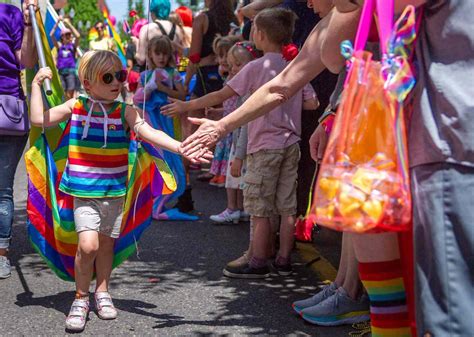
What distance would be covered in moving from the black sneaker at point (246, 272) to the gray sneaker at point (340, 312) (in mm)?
998

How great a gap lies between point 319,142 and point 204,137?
61 cm

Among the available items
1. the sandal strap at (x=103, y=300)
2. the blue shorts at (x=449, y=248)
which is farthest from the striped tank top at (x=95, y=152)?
the blue shorts at (x=449, y=248)

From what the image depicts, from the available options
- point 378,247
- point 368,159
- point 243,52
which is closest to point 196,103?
point 243,52

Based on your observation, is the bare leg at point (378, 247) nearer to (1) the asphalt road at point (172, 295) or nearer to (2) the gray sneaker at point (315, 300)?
(1) the asphalt road at point (172, 295)

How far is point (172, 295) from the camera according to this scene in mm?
4934

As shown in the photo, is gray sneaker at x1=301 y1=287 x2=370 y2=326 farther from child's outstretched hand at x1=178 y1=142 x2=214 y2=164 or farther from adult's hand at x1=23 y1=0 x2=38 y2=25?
adult's hand at x1=23 y1=0 x2=38 y2=25

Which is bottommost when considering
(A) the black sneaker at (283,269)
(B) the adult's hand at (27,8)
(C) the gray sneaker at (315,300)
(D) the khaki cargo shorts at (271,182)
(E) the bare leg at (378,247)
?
(C) the gray sneaker at (315,300)

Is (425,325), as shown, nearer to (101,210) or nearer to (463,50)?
(463,50)

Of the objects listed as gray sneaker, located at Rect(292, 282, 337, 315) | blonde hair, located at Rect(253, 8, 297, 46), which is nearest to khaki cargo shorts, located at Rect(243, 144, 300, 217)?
blonde hair, located at Rect(253, 8, 297, 46)

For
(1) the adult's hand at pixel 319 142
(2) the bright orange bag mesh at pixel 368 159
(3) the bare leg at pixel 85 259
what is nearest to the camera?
(2) the bright orange bag mesh at pixel 368 159

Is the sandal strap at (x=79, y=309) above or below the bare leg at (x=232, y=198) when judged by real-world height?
below

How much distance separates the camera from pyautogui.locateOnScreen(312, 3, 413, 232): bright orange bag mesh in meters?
2.14

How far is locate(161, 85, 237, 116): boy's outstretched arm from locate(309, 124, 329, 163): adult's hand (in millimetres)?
891

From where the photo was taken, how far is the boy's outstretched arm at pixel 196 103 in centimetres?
443
